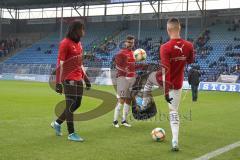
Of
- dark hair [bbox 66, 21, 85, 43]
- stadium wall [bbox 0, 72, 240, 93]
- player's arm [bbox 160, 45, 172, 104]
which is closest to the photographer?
player's arm [bbox 160, 45, 172, 104]

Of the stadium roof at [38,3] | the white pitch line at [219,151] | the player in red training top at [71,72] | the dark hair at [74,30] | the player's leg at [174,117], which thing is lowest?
the white pitch line at [219,151]

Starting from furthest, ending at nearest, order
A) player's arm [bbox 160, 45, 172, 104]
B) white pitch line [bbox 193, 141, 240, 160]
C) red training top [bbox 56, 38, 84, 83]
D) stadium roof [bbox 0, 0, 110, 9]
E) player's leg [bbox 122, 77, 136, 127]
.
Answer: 1. stadium roof [bbox 0, 0, 110, 9]
2. player's leg [bbox 122, 77, 136, 127]
3. red training top [bbox 56, 38, 84, 83]
4. player's arm [bbox 160, 45, 172, 104]
5. white pitch line [bbox 193, 141, 240, 160]

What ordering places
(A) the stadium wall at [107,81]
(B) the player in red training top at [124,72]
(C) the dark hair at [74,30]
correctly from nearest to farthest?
1. (C) the dark hair at [74,30]
2. (B) the player in red training top at [124,72]
3. (A) the stadium wall at [107,81]

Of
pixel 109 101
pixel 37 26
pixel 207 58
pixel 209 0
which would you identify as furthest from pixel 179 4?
pixel 109 101

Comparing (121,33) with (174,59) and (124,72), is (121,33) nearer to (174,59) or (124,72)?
(124,72)

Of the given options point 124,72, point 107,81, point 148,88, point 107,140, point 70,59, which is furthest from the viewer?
point 107,81

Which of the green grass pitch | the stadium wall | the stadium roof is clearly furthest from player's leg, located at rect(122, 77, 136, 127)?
the stadium roof

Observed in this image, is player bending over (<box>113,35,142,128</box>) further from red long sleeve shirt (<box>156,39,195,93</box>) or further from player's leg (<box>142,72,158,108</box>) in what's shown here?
red long sleeve shirt (<box>156,39,195,93</box>)

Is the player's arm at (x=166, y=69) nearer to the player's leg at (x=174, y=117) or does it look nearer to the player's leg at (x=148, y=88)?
the player's leg at (x=174, y=117)

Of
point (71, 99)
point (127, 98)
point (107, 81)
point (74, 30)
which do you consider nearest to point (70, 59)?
point (74, 30)

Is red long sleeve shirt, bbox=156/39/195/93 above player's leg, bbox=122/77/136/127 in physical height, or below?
above

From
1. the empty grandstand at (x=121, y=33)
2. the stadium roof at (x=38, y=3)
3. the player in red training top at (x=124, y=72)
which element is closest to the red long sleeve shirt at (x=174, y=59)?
the player in red training top at (x=124, y=72)

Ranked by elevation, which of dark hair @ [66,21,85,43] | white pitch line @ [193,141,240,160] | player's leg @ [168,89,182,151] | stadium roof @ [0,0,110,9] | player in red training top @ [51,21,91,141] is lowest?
white pitch line @ [193,141,240,160]

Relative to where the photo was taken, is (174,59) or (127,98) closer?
(174,59)
